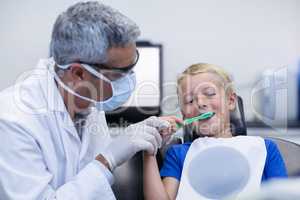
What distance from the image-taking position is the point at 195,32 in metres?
2.58

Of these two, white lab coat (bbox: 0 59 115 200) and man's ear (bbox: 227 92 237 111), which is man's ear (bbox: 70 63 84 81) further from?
man's ear (bbox: 227 92 237 111)

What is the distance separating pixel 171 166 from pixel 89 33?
1.97ft

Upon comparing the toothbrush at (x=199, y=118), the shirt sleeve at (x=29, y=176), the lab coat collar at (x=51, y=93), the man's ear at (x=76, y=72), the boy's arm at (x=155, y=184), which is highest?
the man's ear at (x=76, y=72)

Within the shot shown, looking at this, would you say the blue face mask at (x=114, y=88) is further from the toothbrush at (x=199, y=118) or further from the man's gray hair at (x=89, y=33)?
the toothbrush at (x=199, y=118)

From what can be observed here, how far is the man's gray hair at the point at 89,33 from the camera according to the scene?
3.28ft

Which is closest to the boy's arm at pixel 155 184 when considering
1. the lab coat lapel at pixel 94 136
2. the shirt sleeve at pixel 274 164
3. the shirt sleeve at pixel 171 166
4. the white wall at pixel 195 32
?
the shirt sleeve at pixel 171 166

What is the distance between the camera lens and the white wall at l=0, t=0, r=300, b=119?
2549 mm

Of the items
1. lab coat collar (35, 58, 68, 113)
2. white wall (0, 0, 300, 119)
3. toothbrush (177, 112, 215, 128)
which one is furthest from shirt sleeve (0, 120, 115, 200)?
white wall (0, 0, 300, 119)

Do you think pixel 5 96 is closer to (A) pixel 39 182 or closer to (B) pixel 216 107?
(A) pixel 39 182

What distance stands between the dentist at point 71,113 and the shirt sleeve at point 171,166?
0.16 m

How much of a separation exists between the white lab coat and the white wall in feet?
4.81

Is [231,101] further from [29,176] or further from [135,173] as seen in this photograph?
[29,176]

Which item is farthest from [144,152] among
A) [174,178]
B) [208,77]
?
[208,77]

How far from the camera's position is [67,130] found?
3.64ft
